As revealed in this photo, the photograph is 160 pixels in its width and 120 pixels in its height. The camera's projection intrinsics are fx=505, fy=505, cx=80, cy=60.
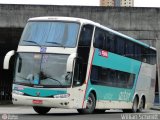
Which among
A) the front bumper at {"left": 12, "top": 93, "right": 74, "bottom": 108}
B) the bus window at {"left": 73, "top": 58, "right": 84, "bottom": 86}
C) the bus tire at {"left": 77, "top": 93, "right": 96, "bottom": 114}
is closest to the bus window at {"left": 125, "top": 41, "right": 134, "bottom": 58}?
the bus tire at {"left": 77, "top": 93, "right": 96, "bottom": 114}

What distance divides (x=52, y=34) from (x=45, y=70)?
4.68ft

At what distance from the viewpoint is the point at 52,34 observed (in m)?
19.0

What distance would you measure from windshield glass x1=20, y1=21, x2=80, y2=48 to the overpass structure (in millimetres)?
17268

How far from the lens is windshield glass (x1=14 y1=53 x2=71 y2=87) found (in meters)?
18.5

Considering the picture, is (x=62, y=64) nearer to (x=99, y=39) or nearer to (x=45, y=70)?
(x=45, y=70)

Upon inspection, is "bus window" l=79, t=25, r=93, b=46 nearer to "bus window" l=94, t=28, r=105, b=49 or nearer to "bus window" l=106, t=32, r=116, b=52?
"bus window" l=94, t=28, r=105, b=49

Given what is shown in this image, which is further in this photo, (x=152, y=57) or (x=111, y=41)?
(x=152, y=57)

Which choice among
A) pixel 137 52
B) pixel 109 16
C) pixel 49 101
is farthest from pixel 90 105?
pixel 109 16

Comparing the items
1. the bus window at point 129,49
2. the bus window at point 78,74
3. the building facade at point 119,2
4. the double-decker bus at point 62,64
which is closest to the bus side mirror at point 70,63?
the double-decker bus at point 62,64

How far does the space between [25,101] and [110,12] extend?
20.6 metres

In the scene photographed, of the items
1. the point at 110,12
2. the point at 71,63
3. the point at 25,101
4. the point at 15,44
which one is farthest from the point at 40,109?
the point at 15,44

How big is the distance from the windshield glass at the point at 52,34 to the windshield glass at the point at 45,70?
0.51 m

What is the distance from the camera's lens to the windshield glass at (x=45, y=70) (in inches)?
728

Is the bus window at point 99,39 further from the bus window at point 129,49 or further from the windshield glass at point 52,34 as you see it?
the bus window at point 129,49
